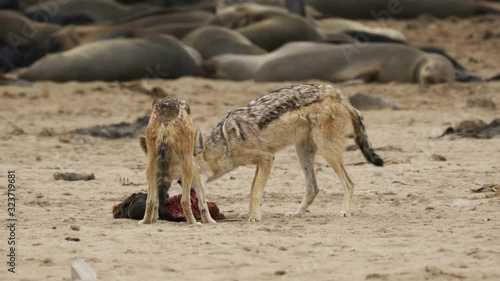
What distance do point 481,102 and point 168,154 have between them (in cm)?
856

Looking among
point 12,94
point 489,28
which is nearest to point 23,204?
point 12,94

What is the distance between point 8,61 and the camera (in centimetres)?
2108

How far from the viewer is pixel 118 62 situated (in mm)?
19672

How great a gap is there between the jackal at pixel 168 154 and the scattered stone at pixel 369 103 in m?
7.76

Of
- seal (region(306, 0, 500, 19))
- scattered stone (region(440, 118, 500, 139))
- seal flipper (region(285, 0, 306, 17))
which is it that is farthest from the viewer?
seal (region(306, 0, 500, 19))

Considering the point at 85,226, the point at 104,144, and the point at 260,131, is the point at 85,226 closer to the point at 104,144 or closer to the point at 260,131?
the point at 260,131

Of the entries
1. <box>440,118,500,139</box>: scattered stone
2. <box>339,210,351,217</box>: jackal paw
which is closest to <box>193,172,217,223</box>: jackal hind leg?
<box>339,210,351,217</box>: jackal paw

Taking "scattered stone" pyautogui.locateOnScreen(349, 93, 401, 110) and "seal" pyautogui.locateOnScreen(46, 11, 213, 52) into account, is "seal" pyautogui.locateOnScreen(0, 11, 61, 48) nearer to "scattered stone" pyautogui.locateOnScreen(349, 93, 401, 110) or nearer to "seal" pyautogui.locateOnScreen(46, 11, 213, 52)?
"seal" pyautogui.locateOnScreen(46, 11, 213, 52)

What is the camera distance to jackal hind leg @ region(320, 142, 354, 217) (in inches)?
346

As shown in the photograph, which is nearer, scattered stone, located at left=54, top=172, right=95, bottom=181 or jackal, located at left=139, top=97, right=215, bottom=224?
jackal, located at left=139, top=97, right=215, bottom=224

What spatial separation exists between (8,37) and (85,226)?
13.8m

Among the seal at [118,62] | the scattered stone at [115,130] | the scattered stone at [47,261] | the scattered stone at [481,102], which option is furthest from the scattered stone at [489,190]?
the seal at [118,62]

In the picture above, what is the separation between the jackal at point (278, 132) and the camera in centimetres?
873

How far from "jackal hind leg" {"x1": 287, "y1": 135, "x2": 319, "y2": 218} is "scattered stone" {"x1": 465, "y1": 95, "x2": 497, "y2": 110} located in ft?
23.6
